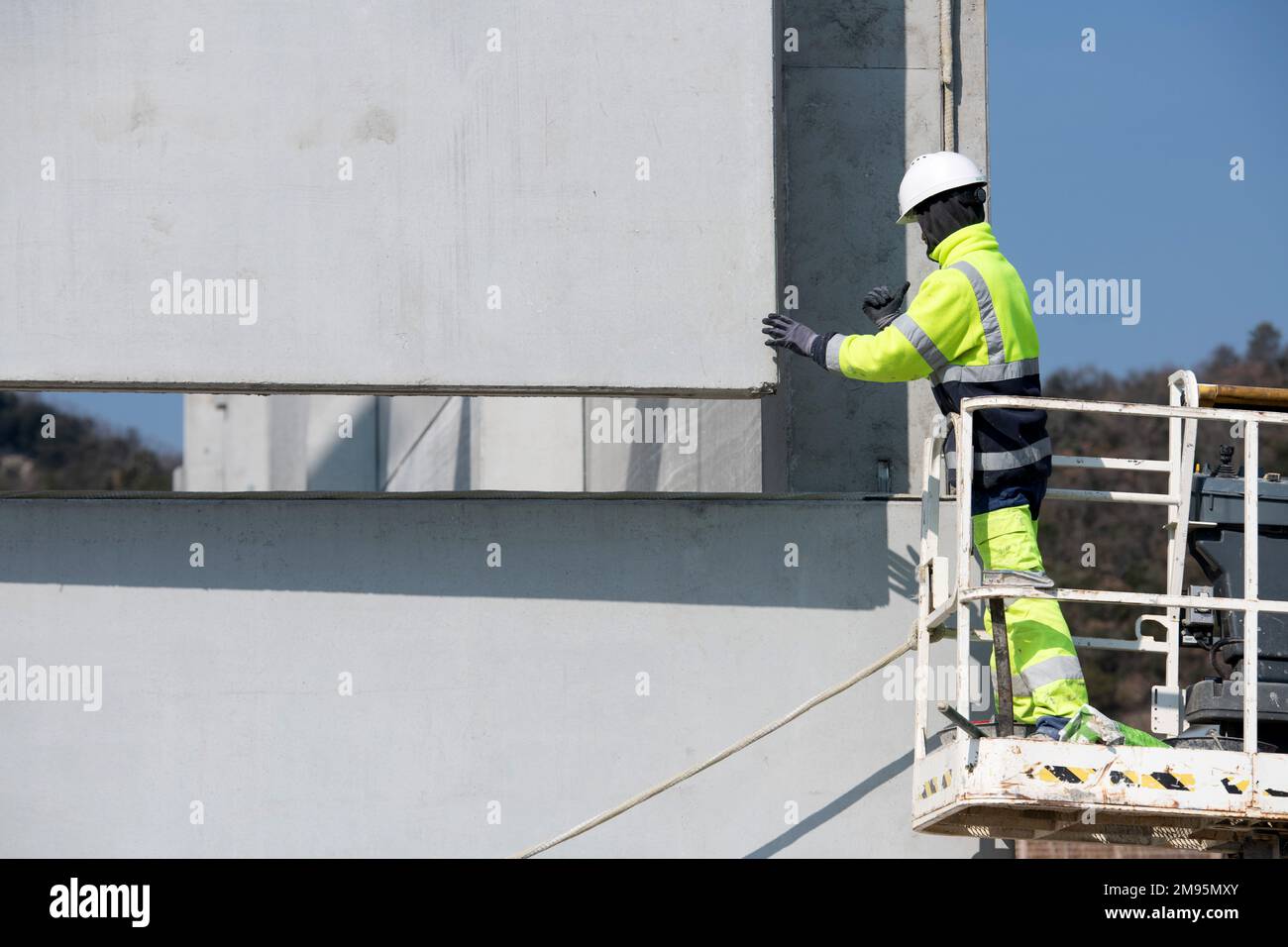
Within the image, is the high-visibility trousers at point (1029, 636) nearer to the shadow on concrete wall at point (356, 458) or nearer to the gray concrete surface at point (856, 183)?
the gray concrete surface at point (856, 183)

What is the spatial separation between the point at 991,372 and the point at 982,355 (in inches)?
2.9

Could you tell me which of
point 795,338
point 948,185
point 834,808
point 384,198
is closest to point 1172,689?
point 834,808

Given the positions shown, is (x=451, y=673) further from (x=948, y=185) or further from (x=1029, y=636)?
(x=948, y=185)

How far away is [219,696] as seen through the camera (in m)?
6.52

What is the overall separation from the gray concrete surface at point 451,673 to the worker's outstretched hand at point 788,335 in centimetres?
80

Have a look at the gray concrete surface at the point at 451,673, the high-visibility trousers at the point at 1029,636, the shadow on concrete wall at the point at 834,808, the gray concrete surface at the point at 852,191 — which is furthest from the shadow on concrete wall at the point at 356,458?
the high-visibility trousers at the point at 1029,636

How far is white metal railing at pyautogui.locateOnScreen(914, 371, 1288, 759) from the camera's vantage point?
17.0ft

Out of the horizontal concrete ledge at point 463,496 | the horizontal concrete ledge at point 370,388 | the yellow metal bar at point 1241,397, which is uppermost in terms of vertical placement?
the horizontal concrete ledge at point 370,388

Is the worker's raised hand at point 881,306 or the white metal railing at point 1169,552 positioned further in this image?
the worker's raised hand at point 881,306

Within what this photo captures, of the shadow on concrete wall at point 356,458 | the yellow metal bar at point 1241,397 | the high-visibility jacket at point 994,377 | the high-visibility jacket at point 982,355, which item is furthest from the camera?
the shadow on concrete wall at point 356,458

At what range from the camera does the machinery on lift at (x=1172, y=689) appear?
509cm

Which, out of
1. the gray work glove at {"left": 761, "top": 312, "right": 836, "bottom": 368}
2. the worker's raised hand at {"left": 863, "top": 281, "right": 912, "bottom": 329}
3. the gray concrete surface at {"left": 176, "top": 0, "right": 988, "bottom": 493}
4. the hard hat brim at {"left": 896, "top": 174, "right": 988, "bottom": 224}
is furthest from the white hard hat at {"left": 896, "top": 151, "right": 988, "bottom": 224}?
the gray concrete surface at {"left": 176, "top": 0, "right": 988, "bottom": 493}

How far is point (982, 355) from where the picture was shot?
580 cm
